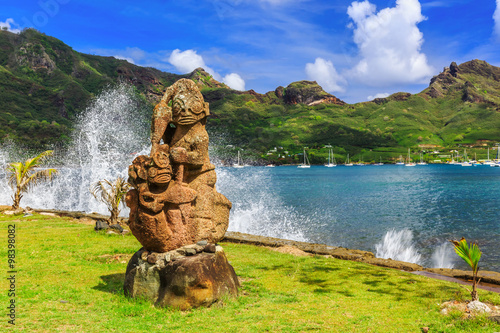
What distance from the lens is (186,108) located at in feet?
28.1

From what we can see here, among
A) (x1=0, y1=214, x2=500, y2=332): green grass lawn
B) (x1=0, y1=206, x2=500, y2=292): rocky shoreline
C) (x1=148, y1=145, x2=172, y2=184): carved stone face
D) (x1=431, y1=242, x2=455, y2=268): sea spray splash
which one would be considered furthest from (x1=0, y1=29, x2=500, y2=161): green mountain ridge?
(x1=148, y1=145, x2=172, y2=184): carved stone face

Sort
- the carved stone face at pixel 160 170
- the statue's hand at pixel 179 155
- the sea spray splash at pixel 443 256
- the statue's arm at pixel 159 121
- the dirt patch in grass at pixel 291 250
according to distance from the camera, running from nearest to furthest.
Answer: the carved stone face at pixel 160 170 → the statue's hand at pixel 179 155 → the statue's arm at pixel 159 121 → the dirt patch in grass at pixel 291 250 → the sea spray splash at pixel 443 256

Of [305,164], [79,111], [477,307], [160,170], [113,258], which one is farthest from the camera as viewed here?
[305,164]

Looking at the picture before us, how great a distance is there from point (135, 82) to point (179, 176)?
662 feet

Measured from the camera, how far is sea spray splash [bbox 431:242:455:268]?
55.5 ft

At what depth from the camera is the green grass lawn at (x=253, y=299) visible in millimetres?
6477

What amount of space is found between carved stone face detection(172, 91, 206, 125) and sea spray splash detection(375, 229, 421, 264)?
1454 centimetres

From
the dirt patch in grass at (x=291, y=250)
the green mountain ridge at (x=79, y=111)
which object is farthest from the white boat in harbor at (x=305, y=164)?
the dirt patch in grass at (x=291, y=250)

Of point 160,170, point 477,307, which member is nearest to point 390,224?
point 477,307

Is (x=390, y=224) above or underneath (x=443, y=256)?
above

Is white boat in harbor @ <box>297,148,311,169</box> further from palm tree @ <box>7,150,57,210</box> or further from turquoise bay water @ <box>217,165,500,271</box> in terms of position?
palm tree @ <box>7,150,57,210</box>

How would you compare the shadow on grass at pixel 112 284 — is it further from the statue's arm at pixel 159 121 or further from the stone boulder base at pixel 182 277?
the statue's arm at pixel 159 121

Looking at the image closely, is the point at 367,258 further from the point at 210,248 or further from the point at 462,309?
the point at 210,248

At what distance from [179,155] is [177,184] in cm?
69
